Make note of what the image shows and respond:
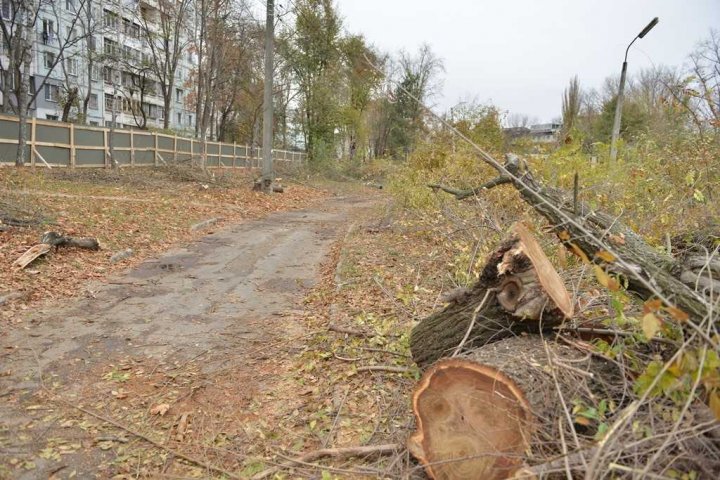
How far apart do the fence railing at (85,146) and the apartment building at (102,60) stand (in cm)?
344

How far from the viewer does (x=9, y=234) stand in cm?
750

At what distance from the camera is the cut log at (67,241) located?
23.9 ft

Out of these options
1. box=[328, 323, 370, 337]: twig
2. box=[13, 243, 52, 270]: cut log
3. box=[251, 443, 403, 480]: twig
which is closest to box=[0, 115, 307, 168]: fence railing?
box=[13, 243, 52, 270]: cut log

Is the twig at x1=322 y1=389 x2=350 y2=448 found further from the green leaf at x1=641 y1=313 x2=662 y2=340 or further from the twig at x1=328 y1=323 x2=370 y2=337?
the green leaf at x1=641 y1=313 x2=662 y2=340

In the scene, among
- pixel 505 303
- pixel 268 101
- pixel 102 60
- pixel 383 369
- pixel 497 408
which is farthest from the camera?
pixel 102 60

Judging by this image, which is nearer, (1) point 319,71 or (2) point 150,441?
(2) point 150,441

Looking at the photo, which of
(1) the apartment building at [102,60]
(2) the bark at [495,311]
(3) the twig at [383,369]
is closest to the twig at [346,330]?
(3) the twig at [383,369]

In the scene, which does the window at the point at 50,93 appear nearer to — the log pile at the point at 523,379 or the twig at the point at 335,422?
the twig at the point at 335,422

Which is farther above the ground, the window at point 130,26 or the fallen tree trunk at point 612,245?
the window at point 130,26

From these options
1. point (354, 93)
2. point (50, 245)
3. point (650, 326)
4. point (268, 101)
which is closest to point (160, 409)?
point (650, 326)

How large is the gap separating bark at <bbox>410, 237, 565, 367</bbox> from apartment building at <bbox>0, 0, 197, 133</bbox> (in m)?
22.6

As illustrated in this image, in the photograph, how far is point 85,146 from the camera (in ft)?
61.4

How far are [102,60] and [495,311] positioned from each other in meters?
26.4

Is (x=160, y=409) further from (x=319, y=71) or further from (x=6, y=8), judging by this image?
(x=319, y=71)
